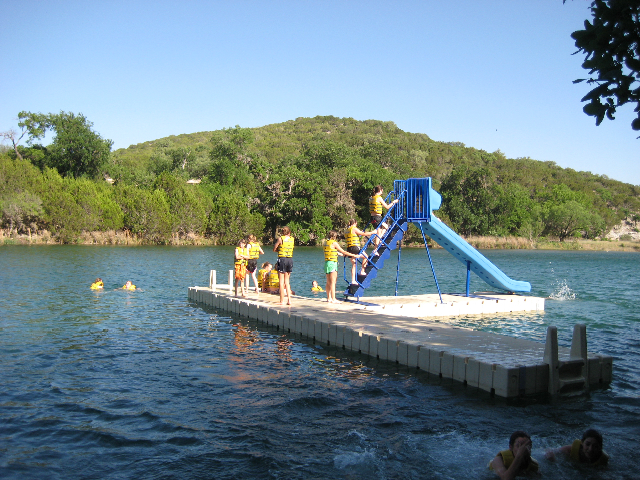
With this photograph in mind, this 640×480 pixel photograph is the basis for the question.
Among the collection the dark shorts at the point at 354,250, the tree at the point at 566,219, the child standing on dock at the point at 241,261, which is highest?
the tree at the point at 566,219

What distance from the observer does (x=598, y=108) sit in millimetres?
5660

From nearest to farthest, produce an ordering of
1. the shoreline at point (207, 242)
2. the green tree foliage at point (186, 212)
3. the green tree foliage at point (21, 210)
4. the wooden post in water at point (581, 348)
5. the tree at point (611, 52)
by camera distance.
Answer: the tree at point (611, 52) < the wooden post in water at point (581, 348) < the green tree foliage at point (21, 210) < the shoreline at point (207, 242) < the green tree foliage at point (186, 212)

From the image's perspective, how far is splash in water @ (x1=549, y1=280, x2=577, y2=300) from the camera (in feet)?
79.2

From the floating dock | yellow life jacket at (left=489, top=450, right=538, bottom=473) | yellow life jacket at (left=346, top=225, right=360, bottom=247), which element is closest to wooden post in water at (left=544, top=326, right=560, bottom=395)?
the floating dock

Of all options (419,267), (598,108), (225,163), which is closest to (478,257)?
(598,108)

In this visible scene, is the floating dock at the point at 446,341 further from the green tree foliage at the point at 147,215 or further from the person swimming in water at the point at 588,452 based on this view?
the green tree foliage at the point at 147,215

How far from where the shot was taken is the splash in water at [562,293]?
24.1m

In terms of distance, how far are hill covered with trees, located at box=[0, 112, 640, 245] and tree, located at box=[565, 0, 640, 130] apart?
57.1 metres

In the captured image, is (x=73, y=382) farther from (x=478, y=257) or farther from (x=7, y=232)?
(x=7, y=232)

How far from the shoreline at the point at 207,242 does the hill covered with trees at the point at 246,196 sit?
682mm

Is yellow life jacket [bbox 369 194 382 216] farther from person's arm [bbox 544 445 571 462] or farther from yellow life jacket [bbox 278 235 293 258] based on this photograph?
person's arm [bbox 544 445 571 462]

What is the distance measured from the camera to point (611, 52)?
18.6 ft

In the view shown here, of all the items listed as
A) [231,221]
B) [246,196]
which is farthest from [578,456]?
[246,196]

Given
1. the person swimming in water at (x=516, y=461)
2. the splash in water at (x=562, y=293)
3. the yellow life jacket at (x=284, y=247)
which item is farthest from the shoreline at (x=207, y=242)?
the person swimming in water at (x=516, y=461)
